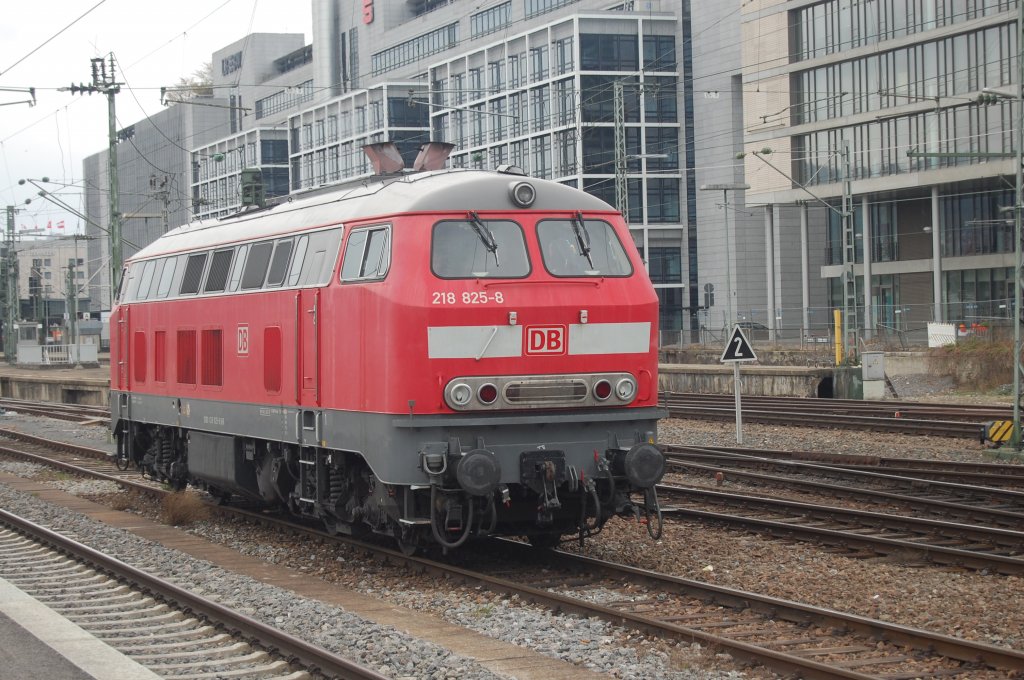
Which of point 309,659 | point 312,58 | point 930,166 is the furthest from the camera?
point 312,58

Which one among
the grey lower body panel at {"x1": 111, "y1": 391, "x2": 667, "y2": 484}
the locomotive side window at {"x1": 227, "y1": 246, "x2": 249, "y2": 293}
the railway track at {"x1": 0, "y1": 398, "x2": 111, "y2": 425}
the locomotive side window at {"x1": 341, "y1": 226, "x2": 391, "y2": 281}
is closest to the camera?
the grey lower body panel at {"x1": 111, "y1": 391, "x2": 667, "y2": 484}

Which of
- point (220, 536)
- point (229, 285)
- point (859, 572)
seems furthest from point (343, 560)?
point (859, 572)

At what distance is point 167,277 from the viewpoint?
16906 millimetres

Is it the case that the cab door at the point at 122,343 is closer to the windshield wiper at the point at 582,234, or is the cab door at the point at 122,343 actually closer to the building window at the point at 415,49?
the windshield wiper at the point at 582,234

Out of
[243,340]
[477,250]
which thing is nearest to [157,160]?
[243,340]

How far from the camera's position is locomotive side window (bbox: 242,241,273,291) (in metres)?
14.0

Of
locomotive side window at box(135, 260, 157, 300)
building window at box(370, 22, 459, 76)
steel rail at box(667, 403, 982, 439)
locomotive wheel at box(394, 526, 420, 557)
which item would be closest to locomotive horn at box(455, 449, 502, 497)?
locomotive wheel at box(394, 526, 420, 557)

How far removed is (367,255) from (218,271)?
3865 mm

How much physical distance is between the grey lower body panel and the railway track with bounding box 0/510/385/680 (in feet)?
6.70

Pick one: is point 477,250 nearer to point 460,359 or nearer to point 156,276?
point 460,359

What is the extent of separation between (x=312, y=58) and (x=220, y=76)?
58.2 ft

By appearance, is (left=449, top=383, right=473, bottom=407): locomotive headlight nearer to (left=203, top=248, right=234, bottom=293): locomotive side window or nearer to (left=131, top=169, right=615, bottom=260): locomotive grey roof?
(left=131, top=169, right=615, bottom=260): locomotive grey roof

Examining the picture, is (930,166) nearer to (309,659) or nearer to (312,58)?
(309,659)

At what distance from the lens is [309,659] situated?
8.48 meters
